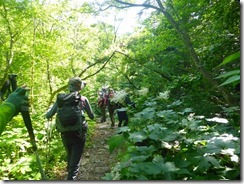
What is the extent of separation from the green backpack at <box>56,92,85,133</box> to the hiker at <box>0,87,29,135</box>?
829 millimetres

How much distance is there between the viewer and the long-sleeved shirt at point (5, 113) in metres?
0.79

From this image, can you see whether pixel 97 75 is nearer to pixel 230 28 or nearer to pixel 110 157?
pixel 110 157

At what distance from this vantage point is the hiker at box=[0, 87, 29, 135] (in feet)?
2.61

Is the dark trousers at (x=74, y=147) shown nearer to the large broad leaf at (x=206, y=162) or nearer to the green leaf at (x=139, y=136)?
the green leaf at (x=139, y=136)

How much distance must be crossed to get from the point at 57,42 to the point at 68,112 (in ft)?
6.25

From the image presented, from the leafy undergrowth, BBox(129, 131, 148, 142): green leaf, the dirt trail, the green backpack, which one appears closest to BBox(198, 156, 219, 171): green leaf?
the leafy undergrowth

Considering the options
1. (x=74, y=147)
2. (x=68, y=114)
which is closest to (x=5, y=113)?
(x=68, y=114)

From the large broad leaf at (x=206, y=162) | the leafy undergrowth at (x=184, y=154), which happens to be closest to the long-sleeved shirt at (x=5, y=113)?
the leafy undergrowth at (x=184, y=154)

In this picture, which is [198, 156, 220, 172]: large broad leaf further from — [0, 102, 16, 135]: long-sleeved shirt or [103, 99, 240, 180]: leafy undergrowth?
[0, 102, 16, 135]: long-sleeved shirt

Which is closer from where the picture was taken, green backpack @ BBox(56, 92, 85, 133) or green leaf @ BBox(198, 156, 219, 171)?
green leaf @ BBox(198, 156, 219, 171)

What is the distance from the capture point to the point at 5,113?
801 mm

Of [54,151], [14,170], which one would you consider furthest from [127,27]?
[14,170]

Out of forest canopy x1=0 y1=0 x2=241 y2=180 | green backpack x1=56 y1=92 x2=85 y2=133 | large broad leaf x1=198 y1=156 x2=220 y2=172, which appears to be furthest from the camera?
green backpack x1=56 y1=92 x2=85 y2=133

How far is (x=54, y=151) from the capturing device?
2182 millimetres
